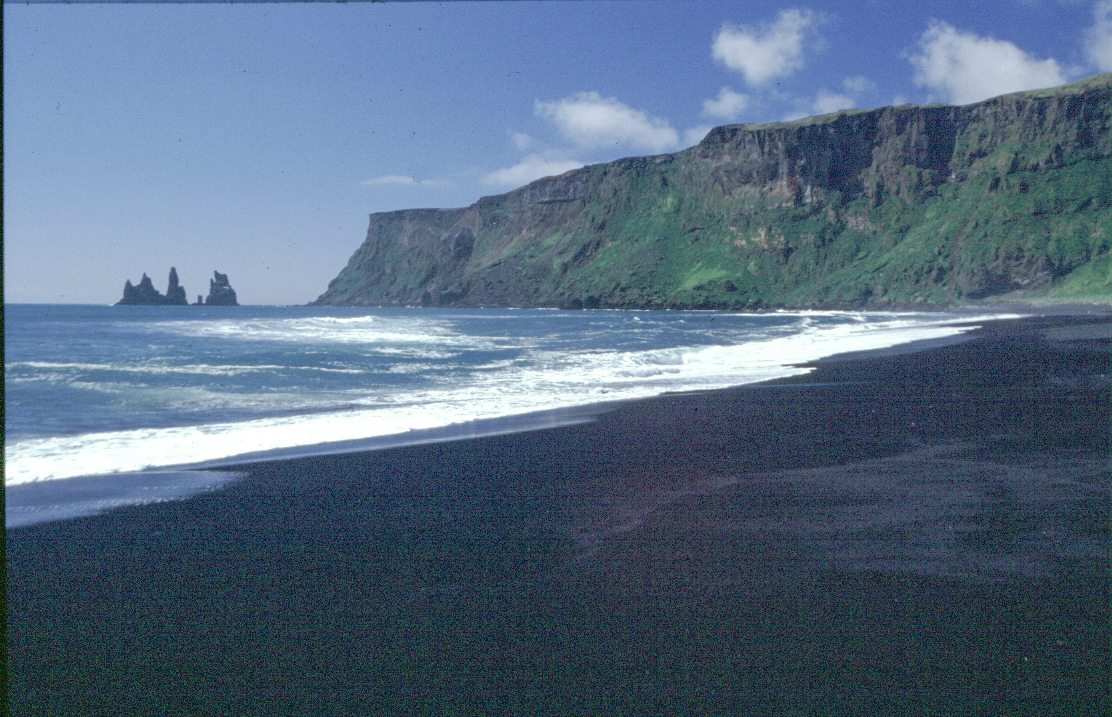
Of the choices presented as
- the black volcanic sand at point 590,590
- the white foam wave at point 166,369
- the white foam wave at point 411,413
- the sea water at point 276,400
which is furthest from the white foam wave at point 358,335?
the black volcanic sand at point 590,590

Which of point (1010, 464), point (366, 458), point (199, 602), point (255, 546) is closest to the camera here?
point (199, 602)

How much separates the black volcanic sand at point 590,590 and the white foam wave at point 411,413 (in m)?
1.97

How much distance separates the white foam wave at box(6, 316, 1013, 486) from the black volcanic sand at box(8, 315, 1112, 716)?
1.97 meters

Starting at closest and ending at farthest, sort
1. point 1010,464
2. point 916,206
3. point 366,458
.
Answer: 1. point 1010,464
2. point 366,458
3. point 916,206

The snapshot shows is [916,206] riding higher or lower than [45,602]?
higher

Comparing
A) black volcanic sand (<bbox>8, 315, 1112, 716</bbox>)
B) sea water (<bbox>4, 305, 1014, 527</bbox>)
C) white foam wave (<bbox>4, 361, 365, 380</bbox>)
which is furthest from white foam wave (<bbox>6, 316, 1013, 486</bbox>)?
white foam wave (<bbox>4, 361, 365, 380</bbox>)

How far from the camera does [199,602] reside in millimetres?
4062

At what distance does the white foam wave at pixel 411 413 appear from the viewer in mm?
8305

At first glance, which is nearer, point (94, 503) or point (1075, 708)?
point (1075, 708)

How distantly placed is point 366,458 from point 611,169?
18167cm

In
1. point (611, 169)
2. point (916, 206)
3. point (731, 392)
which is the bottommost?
point (731, 392)

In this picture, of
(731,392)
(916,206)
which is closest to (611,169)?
(916,206)

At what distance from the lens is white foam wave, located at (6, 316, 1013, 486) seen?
327 inches

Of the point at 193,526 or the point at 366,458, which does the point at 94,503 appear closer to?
the point at 193,526
